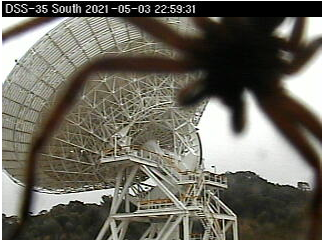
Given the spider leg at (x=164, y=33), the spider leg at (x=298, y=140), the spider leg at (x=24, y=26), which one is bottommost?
the spider leg at (x=298, y=140)

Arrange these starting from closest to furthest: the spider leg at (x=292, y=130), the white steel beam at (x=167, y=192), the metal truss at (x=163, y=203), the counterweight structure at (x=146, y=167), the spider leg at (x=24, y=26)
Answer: the spider leg at (x=292, y=130)
the spider leg at (x=24, y=26)
the counterweight structure at (x=146, y=167)
the metal truss at (x=163, y=203)
the white steel beam at (x=167, y=192)

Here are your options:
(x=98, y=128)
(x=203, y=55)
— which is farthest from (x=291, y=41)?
(x=98, y=128)

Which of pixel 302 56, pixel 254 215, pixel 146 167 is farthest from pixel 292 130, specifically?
pixel 146 167

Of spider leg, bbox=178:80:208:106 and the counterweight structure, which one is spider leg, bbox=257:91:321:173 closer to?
spider leg, bbox=178:80:208:106

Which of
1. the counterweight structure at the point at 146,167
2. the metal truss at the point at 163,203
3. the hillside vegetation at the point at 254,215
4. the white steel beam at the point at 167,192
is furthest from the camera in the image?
the white steel beam at the point at 167,192

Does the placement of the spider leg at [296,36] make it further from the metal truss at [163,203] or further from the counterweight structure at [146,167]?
the metal truss at [163,203]

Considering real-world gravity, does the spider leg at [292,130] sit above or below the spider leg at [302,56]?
below

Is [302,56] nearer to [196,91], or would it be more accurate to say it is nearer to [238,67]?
[196,91]

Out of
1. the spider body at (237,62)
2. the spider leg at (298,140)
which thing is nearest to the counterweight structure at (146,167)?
the spider body at (237,62)
